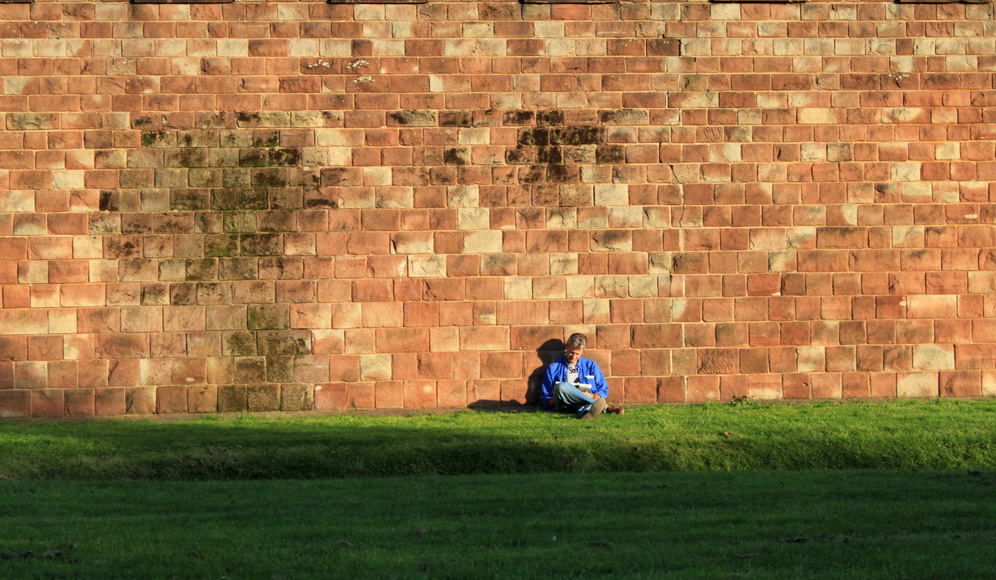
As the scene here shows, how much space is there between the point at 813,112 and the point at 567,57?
2895 millimetres

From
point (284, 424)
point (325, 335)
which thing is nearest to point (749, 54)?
point (325, 335)

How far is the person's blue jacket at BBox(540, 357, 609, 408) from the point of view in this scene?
41.7 feet

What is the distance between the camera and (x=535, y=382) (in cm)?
1318

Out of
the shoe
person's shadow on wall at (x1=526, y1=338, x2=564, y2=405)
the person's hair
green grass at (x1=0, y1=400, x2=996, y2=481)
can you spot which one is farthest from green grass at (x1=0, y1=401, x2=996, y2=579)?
the person's hair

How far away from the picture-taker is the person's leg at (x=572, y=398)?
489 inches

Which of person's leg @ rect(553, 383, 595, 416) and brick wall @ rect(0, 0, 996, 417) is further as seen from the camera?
brick wall @ rect(0, 0, 996, 417)

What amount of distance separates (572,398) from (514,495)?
4314 millimetres

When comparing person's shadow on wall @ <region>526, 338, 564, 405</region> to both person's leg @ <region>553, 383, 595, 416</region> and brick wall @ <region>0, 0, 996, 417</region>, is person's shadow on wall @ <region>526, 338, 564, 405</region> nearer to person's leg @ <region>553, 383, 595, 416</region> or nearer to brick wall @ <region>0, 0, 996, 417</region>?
brick wall @ <region>0, 0, 996, 417</region>

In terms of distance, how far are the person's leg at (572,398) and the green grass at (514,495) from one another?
14.5 inches

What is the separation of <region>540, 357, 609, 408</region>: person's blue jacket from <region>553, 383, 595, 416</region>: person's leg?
0.50 feet

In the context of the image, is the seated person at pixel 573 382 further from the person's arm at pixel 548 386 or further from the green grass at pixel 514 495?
the green grass at pixel 514 495

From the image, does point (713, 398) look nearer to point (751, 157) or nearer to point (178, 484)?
point (751, 157)

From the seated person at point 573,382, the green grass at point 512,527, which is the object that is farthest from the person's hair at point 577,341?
the green grass at point 512,527

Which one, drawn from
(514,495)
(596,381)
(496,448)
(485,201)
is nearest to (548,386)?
(596,381)
